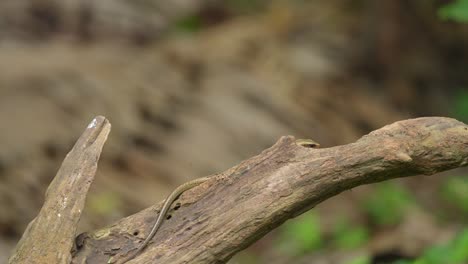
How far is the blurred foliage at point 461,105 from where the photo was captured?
9111 millimetres

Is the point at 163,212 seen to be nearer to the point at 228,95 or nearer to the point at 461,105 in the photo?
the point at 228,95

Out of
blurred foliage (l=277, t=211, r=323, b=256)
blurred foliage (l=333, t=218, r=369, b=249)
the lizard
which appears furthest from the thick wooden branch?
blurred foliage (l=277, t=211, r=323, b=256)

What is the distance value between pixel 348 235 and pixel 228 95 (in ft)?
8.95

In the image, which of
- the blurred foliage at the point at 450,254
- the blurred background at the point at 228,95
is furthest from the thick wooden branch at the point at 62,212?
the blurred background at the point at 228,95

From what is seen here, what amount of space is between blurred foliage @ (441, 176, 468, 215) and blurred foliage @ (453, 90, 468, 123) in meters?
0.69

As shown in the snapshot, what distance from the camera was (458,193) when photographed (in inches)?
325

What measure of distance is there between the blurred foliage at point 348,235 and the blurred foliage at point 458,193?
0.87 metres

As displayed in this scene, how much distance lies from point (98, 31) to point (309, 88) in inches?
110

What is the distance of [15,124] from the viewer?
27.4ft

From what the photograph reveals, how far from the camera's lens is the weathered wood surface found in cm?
347

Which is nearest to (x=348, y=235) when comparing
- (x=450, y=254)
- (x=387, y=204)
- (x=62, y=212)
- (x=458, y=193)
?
(x=387, y=204)

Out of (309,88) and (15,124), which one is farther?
(309,88)

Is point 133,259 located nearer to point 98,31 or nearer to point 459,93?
point 459,93

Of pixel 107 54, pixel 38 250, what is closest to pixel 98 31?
pixel 107 54
